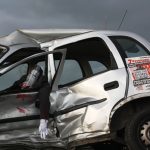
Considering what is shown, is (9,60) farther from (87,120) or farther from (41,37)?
(87,120)

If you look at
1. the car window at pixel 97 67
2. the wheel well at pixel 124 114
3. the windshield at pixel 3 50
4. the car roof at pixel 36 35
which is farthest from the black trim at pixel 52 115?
the car roof at pixel 36 35

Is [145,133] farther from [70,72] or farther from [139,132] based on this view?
[70,72]

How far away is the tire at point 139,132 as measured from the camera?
665 cm

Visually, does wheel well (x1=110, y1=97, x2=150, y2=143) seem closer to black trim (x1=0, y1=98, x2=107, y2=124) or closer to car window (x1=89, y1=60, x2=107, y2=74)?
black trim (x1=0, y1=98, x2=107, y2=124)

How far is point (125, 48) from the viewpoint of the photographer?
23.6 feet

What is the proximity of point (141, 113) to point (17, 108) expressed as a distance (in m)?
1.58

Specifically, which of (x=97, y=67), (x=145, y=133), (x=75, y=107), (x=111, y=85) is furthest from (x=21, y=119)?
(x=145, y=133)

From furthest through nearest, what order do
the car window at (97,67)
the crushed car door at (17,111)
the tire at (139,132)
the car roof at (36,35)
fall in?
1. the car window at (97,67)
2. the car roof at (36,35)
3. the crushed car door at (17,111)
4. the tire at (139,132)

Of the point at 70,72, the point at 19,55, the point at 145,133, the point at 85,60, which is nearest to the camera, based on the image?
the point at 145,133

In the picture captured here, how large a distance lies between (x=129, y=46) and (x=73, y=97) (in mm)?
1109

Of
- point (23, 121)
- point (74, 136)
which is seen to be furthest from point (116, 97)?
point (23, 121)

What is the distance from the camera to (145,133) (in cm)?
668

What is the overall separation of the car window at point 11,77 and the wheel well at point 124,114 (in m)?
1.37

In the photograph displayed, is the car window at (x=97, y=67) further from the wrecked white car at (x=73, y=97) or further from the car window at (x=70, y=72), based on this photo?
the car window at (x=70, y=72)
